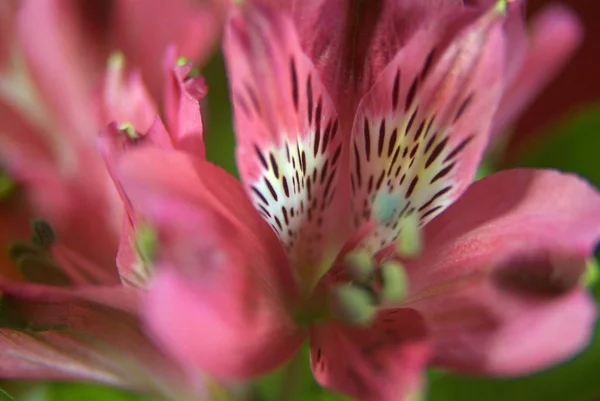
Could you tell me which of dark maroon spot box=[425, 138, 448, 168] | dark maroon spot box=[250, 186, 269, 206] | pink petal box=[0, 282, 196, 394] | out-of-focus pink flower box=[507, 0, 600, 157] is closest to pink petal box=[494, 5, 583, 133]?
dark maroon spot box=[425, 138, 448, 168]

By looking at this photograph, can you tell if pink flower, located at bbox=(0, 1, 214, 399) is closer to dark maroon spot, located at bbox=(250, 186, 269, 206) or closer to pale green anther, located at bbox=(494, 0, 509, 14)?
dark maroon spot, located at bbox=(250, 186, 269, 206)

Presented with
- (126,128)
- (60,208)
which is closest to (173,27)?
(60,208)

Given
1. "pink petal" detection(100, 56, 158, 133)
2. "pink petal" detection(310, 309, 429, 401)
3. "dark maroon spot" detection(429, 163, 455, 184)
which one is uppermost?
"pink petal" detection(100, 56, 158, 133)

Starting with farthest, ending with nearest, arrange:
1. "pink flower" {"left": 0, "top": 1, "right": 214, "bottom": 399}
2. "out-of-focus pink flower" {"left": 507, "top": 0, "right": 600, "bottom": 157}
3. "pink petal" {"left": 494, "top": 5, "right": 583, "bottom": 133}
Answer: "out-of-focus pink flower" {"left": 507, "top": 0, "right": 600, "bottom": 157} < "pink petal" {"left": 494, "top": 5, "right": 583, "bottom": 133} < "pink flower" {"left": 0, "top": 1, "right": 214, "bottom": 399}

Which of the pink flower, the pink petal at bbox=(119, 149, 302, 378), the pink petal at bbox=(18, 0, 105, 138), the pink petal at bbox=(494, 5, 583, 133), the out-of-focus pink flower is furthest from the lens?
the out-of-focus pink flower

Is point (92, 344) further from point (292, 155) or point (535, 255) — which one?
point (535, 255)
